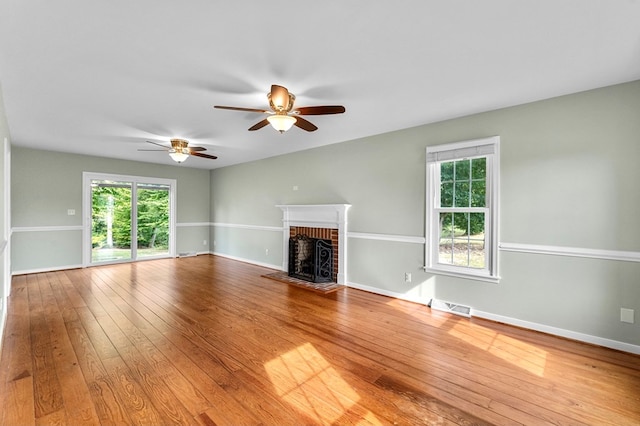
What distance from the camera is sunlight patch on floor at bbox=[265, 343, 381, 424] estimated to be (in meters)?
1.83

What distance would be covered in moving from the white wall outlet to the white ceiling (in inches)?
84.9

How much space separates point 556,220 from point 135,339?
4508mm

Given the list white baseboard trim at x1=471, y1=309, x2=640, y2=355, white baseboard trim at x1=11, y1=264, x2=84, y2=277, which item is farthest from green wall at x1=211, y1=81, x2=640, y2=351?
white baseboard trim at x1=11, y1=264, x2=84, y2=277

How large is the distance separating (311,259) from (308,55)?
12.5 ft

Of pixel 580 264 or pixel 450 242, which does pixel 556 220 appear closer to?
pixel 580 264

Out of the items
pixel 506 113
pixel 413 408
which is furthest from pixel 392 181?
pixel 413 408

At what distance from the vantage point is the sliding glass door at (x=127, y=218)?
6332 millimetres

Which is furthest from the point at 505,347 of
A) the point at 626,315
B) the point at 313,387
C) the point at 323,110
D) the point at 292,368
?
the point at 323,110

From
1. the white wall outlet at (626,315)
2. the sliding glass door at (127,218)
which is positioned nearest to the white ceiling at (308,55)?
the white wall outlet at (626,315)

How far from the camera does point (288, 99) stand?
2.68m

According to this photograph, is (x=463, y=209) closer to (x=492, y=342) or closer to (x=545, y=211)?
(x=545, y=211)

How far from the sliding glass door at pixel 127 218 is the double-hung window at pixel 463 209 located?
6.64m

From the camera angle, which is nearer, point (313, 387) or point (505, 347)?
point (313, 387)

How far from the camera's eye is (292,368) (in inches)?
91.5
